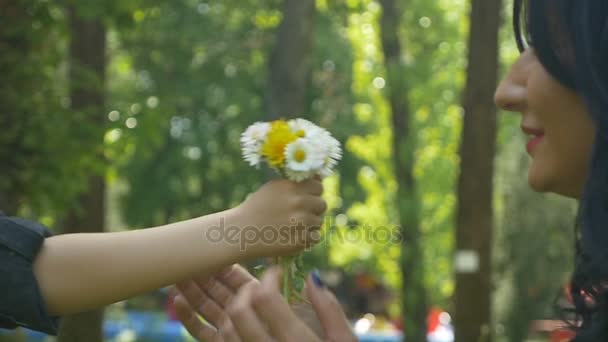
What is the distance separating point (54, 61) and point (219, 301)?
7.23 metres

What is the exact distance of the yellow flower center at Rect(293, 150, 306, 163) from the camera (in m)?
2.21

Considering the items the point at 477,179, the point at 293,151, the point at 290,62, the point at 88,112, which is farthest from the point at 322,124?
the point at 293,151

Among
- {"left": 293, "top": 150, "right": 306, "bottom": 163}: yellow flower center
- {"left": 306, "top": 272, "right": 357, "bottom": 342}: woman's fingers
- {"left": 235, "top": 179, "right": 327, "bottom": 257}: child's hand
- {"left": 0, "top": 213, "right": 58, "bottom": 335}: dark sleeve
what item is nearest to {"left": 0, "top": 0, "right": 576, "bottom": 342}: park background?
{"left": 293, "top": 150, "right": 306, "bottom": 163}: yellow flower center

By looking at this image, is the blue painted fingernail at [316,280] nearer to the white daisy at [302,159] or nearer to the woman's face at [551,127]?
Result: the woman's face at [551,127]

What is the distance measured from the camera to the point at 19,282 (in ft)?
6.03

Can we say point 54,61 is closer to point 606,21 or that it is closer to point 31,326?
point 31,326

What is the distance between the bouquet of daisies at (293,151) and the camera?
2162 mm

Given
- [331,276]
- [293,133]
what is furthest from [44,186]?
[331,276]

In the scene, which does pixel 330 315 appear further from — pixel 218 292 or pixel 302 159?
pixel 302 159

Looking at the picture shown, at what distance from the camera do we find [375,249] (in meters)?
28.5

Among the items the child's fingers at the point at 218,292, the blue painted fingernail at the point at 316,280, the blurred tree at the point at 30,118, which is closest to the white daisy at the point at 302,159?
the child's fingers at the point at 218,292

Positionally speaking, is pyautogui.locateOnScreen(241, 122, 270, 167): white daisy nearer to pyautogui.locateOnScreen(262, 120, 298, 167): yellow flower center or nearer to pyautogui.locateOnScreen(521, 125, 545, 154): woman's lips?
pyautogui.locateOnScreen(262, 120, 298, 167): yellow flower center

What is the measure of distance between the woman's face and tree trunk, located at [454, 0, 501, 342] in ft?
29.2

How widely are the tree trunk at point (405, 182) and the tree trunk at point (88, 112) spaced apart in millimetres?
3398
